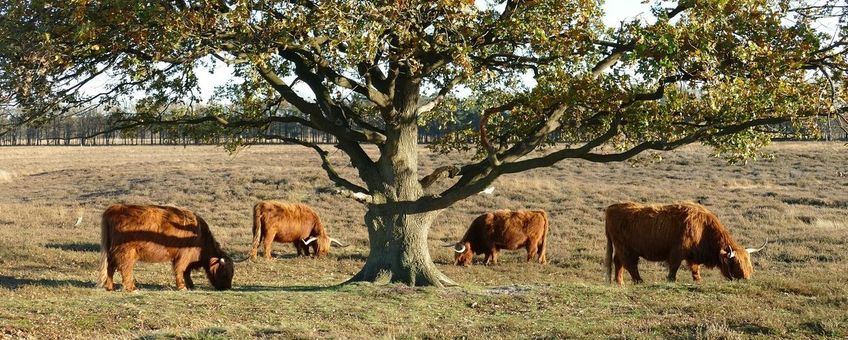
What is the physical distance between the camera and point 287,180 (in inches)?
1813

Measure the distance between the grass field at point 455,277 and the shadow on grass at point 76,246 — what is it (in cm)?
6

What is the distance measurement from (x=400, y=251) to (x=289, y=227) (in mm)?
9269

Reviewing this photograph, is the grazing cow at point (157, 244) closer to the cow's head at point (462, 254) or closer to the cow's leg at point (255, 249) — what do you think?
the cow's leg at point (255, 249)

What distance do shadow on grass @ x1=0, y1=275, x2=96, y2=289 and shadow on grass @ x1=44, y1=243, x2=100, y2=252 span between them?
231 inches

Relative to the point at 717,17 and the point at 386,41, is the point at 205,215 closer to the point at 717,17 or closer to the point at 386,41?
the point at 386,41

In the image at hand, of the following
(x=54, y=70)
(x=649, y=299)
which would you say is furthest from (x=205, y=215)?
(x=649, y=299)

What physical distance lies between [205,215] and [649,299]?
2577cm

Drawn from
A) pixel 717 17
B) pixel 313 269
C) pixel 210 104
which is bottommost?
pixel 313 269

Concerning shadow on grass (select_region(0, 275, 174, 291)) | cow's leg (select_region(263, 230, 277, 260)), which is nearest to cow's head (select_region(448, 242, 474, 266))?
cow's leg (select_region(263, 230, 277, 260))

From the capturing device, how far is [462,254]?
23.8 metres

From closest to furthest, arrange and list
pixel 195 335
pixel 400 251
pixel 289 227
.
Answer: pixel 195 335
pixel 400 251
pixel 289 227

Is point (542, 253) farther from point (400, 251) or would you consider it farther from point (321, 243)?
point (400, 251)

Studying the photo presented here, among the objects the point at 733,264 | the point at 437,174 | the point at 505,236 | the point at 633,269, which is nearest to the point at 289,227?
the point at 505,236

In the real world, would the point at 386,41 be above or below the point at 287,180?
above
